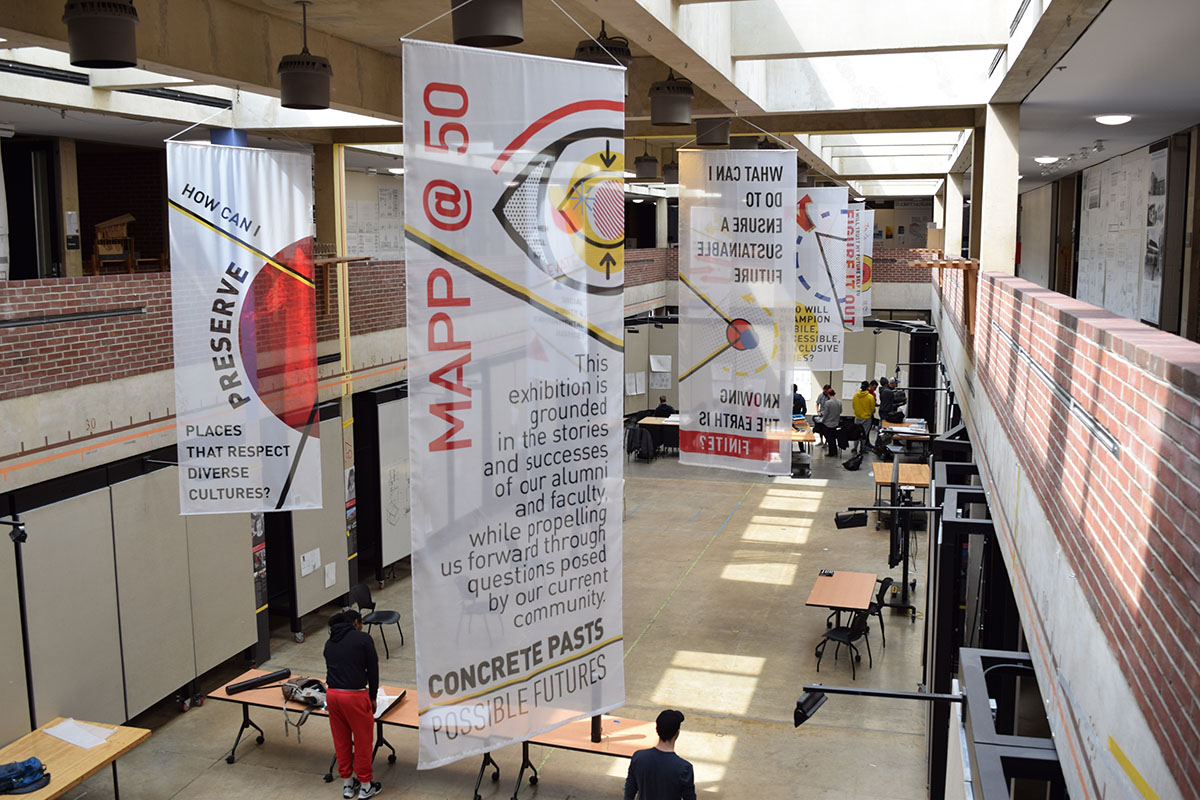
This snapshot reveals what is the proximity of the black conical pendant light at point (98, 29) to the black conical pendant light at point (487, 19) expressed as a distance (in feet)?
6.14

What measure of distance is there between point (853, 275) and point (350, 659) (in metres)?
14.1

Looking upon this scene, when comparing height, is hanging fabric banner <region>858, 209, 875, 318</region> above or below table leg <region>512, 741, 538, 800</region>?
above

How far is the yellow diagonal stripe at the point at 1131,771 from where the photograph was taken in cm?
288

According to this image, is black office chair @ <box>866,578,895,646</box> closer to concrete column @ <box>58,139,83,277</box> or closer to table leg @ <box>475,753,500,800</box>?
table leg @ <box>475,753,500,800</box>

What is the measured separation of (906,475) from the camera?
55.0ft

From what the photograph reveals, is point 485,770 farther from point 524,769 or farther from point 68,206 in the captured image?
point 68,206

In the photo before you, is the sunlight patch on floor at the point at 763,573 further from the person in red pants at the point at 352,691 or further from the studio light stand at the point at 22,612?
the studio light stand at the point at 22,612

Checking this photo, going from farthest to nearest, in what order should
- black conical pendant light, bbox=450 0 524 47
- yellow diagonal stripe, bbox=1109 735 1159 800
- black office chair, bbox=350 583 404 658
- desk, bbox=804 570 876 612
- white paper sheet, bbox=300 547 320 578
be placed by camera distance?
white paper sheet, bbox=300 547 320 578 → desk, bbox=804 570 876 612 → black office chair, bbox=350 583 404 658 → black conical pendant light, bbox=450 0 524 47 → yellow diagonal stripe, bbox=1109 735 1159 800

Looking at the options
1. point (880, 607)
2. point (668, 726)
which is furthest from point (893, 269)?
point (668, 726)

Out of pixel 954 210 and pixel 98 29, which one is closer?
pixel 98 29

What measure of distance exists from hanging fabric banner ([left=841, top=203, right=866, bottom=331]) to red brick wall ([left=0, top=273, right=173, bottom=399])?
39.7ft

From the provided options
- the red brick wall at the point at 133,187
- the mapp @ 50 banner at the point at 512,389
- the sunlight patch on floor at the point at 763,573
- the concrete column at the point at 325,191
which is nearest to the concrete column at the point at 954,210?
the sunlight patch on floor at the point at 763,573

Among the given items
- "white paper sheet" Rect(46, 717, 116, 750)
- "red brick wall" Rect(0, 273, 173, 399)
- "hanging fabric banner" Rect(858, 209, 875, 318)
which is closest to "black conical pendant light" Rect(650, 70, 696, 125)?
"red brick wall" Rect(0, 273, 173, 399)

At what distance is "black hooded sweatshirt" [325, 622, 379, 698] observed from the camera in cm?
898
